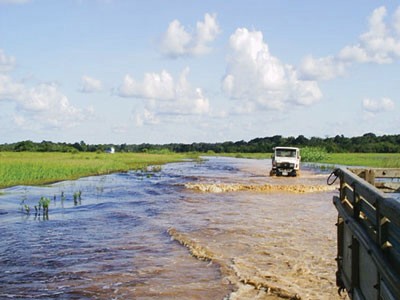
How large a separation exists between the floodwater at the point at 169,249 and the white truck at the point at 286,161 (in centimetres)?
1422

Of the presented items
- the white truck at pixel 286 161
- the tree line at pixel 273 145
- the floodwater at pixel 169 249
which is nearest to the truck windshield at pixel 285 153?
the white truck at pixel 286 161

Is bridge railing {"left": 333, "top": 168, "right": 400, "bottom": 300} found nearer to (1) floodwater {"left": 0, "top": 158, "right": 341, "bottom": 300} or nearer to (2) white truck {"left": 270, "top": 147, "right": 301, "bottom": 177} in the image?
(1) floodwater {"left": 0, "top": 158, "right": 341, "bottom": 300}

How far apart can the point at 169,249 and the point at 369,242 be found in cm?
858

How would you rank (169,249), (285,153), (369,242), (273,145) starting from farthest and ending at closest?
(273,145) < (285,153) < (169,249) < (369,242)

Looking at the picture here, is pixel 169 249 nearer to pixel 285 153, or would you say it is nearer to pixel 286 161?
pixel 286 161

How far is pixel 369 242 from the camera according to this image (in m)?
4.52

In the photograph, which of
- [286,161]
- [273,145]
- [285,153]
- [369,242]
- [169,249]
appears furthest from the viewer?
[273,145]

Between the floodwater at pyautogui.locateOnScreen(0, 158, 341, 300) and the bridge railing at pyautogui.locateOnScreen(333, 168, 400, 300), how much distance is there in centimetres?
254

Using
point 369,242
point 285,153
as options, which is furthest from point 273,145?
point 369,242

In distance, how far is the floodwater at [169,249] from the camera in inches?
362

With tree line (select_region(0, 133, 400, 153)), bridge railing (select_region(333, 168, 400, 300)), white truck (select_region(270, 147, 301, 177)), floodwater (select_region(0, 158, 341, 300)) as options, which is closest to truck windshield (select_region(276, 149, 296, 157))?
white truck (select_region(270, 147, 301, 177))

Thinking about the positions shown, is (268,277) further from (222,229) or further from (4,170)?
(4,170)

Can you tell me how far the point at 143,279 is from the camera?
984 centimetres

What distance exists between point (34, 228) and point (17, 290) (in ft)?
23.2
